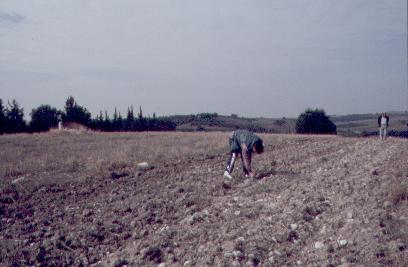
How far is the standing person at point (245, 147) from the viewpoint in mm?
12016

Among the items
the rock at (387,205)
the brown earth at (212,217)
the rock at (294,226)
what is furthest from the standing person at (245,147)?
the rock at (294,226)

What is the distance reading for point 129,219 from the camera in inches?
355

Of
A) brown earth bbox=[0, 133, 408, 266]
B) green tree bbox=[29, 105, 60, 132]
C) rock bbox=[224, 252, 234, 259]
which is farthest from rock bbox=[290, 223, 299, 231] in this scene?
green tree bbox=[29, 105, 60, 132]

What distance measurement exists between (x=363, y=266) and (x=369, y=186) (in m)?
4.42

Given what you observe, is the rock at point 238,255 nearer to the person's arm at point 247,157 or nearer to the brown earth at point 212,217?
the brown earth at point 212,217

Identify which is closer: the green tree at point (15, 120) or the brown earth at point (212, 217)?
the brown earth at point (212, 217)

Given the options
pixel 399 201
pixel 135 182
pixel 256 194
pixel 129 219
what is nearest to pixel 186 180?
pixel 135 182

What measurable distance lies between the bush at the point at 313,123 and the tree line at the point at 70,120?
18901 mm

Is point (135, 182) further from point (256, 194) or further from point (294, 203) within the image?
point (294, 203)

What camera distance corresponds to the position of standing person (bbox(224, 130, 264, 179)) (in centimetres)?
1202

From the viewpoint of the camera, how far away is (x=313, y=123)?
203ft

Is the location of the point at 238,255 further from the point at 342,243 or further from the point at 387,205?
the point at 387,205

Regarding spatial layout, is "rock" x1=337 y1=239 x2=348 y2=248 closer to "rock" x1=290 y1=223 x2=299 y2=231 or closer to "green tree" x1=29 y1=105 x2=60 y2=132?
"rock" x1=290 y1=223 x2=299 y2=231

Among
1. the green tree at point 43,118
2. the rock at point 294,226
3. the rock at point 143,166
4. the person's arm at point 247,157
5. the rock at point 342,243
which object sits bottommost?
the rock at point 342,243
